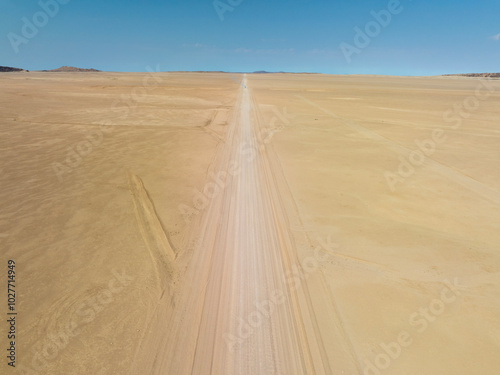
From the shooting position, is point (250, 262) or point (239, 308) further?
point (250, 262)

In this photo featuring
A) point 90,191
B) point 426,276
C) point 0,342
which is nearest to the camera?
point 0,342

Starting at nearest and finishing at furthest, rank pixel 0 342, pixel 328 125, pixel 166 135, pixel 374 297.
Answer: pixel 0 342, pixel 374 297, pixel 166 135, pixel 328 125

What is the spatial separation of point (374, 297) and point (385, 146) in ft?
29.2

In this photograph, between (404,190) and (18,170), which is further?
(18,170)

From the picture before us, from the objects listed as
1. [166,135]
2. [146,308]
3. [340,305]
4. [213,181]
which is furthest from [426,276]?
[166,135]

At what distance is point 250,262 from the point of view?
4188mm

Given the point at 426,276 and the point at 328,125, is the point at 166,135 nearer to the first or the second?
the point at 328,125

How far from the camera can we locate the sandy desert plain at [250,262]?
111 inches

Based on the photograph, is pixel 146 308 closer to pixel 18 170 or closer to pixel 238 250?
pixel 238 250

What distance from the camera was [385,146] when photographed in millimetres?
10773

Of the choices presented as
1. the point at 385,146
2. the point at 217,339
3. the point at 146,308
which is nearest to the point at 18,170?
the point at 146,308

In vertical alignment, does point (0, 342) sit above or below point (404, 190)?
below

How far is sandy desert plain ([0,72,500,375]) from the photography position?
2.81 meters

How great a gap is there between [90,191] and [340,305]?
6.15m
